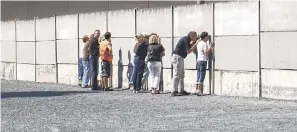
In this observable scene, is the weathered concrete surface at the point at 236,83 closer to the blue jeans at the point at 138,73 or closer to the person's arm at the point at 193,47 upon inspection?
the person's arm at the point at 193,47

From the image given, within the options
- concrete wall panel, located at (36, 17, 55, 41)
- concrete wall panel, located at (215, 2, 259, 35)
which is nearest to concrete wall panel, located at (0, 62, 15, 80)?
concrete wall panel, located at (36, 17, 55, 41)

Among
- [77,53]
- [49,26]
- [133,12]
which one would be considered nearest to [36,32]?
[49,26]

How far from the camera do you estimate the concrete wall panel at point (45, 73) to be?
24.9 m

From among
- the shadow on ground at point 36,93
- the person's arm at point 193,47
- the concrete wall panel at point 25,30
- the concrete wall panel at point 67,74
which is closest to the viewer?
the person's arm at point 193,47

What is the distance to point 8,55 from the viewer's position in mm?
28438

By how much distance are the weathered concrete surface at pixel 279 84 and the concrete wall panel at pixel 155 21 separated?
3812 mm

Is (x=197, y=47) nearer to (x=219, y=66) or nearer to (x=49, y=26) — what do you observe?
(x=219, y=66)

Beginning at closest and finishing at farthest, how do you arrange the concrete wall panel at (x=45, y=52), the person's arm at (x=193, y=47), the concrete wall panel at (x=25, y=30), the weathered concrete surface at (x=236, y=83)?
the weathered concrete surface at (x=236, y=83) → the person's arm at (x=193, y=47) → the concrete wall panel at (x=45, y=52) → the concrete wall panel at (x=25, y=30)

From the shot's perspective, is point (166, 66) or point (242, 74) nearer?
point (242, 74)

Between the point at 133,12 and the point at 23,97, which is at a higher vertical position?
the point at 133,12

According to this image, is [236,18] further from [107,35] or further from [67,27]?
[67,27]

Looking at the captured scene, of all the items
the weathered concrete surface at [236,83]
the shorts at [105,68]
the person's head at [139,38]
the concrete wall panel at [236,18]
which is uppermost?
the concrete wall panel at [236,18]

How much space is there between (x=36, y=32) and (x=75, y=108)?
1225cm

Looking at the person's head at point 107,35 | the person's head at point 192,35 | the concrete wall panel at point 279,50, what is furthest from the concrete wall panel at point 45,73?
the concrete wall panel at point 279,50
